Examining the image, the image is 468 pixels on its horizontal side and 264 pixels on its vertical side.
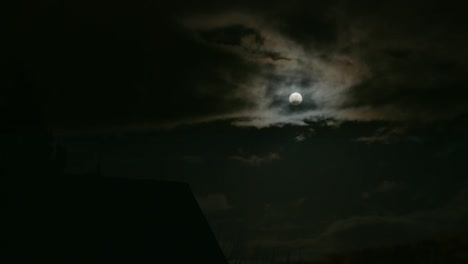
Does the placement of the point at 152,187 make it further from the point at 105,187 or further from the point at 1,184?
the point at 1,184

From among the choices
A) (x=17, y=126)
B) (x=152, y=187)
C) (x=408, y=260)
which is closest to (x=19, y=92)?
(x=17, y=126)

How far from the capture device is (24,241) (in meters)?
21.9

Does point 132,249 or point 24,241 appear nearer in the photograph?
point 24,241

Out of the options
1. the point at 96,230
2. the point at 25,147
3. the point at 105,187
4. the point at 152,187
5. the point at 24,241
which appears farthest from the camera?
the point at 25,147

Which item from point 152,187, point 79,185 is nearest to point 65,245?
point 79,185

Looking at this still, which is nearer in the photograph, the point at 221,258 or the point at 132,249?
the point at 132,249

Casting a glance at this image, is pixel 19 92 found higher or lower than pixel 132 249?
higher

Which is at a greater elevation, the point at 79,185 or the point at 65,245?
the point at 79,185

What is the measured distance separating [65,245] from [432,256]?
1661 centimetres

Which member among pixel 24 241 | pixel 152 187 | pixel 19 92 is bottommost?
pixel 24 241

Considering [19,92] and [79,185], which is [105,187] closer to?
[79,185]

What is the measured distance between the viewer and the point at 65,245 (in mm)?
22578

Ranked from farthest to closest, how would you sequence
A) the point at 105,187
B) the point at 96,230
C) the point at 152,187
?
1. the point at 152,187
2. the point at 105,187
3. the point at 96,230

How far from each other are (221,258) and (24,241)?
30.5ft
